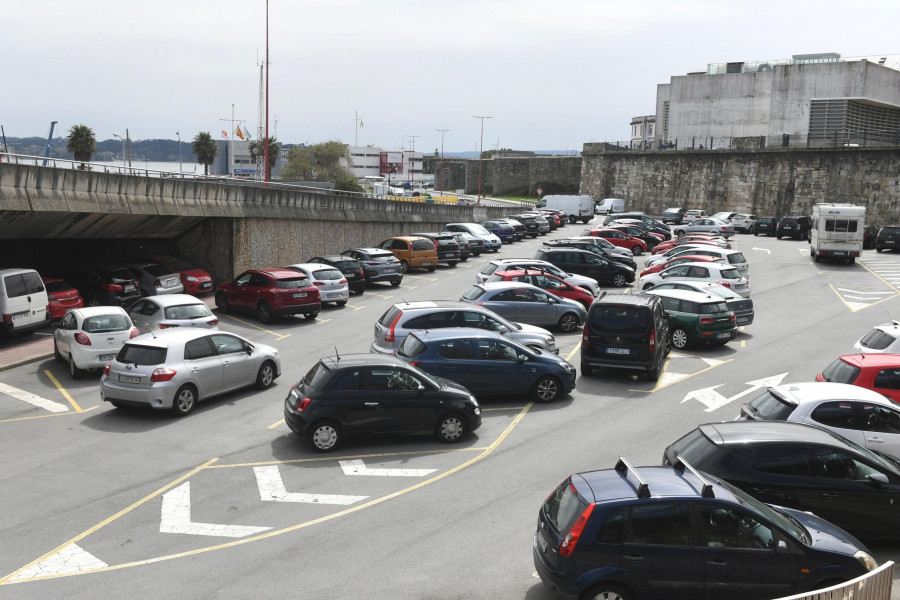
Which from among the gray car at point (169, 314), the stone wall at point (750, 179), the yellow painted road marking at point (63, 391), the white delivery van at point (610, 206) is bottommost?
the yellow painted road marking at point (63, 391)

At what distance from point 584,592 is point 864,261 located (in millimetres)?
37543

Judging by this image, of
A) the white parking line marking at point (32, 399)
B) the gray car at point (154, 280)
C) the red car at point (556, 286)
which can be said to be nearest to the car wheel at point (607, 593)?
the white parking line marking at point (32, 399)

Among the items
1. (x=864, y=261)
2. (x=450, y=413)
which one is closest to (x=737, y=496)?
(x=450, y=413)

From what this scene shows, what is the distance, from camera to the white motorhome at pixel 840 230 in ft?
120

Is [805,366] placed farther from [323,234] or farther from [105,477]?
[323,234]

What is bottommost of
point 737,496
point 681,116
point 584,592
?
point 584,592

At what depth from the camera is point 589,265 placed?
30.7 m

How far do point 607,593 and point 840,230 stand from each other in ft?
112

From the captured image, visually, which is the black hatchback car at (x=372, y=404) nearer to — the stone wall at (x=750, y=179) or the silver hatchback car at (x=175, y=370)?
the silver hatchback car at (x=175, y=370)

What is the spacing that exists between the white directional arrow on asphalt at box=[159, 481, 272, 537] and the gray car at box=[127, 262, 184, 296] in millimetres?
17476

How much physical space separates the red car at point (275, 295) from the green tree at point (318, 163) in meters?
100

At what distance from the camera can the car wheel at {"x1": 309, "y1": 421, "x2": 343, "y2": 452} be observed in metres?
13.0

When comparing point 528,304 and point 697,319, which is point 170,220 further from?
point 697,319

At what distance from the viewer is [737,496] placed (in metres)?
7.95
